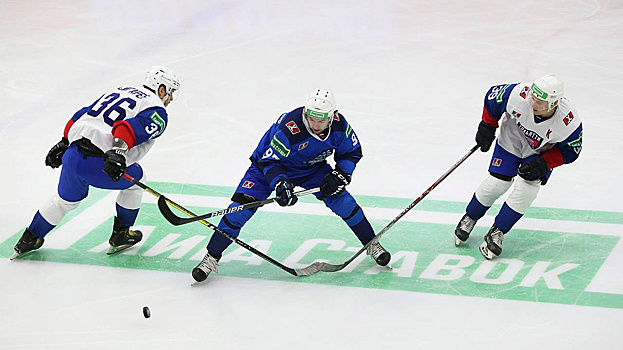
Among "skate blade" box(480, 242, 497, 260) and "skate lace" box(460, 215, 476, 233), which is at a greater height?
"skate lace" box(460, 215, 476, 233)

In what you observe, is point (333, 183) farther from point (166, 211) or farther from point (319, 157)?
point (166, 211)

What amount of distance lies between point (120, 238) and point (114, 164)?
2.40 feet

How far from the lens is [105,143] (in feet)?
12.5

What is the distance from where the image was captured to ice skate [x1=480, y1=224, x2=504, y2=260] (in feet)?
13.2

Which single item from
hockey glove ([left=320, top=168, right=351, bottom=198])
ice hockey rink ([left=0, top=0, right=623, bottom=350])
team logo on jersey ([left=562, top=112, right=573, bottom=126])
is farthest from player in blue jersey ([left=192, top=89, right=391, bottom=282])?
team logo on jersey ([left=562, top=112, right=573, bottom=126])

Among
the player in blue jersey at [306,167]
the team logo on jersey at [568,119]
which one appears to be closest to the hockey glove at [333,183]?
the player in blue jersey at [306,167]

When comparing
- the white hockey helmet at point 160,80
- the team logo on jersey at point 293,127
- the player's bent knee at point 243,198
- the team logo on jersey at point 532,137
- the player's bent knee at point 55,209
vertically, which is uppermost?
the white hockey helmet at point 160,80

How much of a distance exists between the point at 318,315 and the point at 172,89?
54.9 inches

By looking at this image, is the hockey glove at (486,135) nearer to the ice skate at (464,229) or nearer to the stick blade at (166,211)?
the ice skate at (464,229)

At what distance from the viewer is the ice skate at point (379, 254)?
3941 mm

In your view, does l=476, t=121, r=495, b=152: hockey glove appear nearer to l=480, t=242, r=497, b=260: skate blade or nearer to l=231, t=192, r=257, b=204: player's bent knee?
l=480, t=242, r=497, b=260: skate blade

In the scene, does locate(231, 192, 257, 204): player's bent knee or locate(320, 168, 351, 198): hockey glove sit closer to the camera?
locate(320, 168, 351, 198): hockey glove

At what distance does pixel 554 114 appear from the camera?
12.3ft

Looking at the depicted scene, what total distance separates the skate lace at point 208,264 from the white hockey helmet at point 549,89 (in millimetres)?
1729
